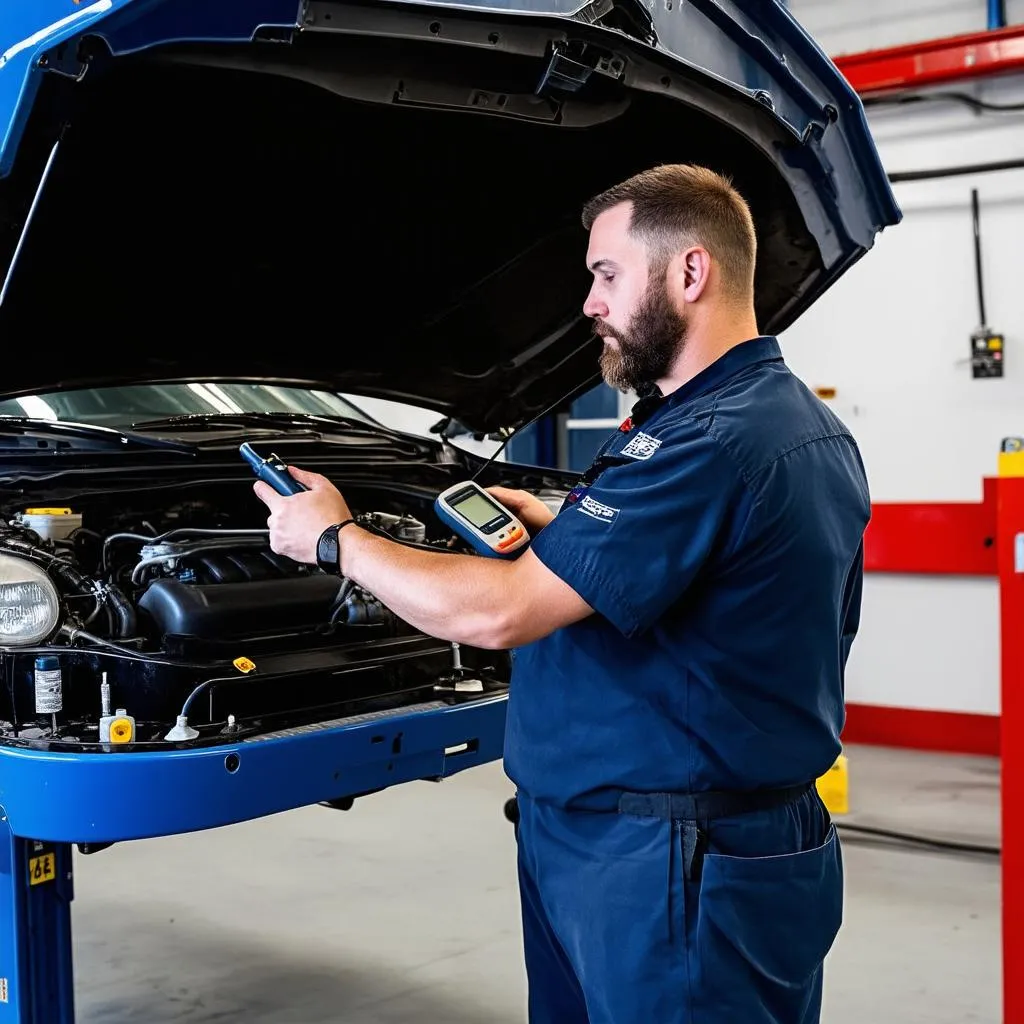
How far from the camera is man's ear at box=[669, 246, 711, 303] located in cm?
156

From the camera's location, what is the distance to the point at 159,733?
79.8 inches

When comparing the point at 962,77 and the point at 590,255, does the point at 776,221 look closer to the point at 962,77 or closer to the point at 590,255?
the point at 590,255

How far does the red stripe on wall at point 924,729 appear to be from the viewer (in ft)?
18.3

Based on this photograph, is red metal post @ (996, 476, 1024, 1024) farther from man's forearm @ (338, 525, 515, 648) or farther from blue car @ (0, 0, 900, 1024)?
man's forearm @ (338, 525, 515, 648)

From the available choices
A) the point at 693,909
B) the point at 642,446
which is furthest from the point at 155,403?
the point at 693,909

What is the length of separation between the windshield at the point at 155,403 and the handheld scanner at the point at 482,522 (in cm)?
126

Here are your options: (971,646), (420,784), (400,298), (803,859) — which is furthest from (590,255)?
(971,646)

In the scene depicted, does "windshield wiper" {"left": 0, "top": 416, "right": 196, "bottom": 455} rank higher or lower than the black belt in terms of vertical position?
higher

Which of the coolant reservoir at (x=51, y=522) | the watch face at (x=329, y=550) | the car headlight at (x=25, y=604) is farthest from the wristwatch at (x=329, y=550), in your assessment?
the coolant reservoir at (x=51, y=522)

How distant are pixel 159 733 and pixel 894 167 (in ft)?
16.4

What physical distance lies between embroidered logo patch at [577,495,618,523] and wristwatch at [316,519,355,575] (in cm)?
37

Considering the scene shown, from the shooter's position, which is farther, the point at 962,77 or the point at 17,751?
the point at 962,77

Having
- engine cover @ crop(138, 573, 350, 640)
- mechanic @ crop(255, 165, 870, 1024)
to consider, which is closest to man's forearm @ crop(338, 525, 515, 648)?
mechanic @ crop(255, 165, 870, 1024)

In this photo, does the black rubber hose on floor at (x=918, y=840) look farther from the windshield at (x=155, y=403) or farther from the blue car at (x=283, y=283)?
the windshield at (x=155, y=403)
